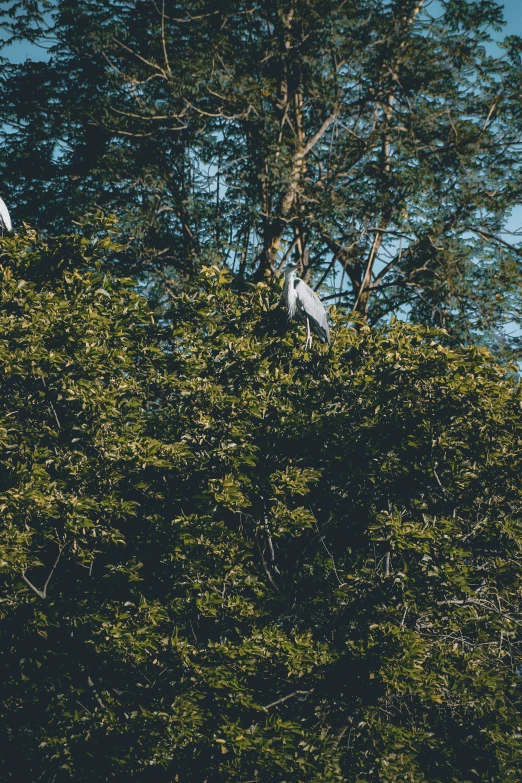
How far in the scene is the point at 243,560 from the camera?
20.4 feet

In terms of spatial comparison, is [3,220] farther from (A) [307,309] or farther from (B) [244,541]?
(B) [244,541]

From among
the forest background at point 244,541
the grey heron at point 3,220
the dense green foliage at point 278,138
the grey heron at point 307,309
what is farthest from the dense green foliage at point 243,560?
the dense green foliage at point 278,138

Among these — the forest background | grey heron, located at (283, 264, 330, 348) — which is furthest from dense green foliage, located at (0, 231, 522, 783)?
grey heron, located at (283, 264, 330, 348)

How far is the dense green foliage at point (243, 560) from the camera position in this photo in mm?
5691

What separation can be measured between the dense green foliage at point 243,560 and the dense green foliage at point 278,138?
495 centimetres

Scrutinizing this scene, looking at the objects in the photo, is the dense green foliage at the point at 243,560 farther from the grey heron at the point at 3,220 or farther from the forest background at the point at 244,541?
the grey heron at the point at 3,220

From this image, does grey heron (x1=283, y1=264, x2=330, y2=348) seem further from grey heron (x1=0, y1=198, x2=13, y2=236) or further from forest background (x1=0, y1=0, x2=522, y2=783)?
grey heron (x1=0, y1=198, x2=13, y2=236)

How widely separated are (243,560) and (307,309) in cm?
229

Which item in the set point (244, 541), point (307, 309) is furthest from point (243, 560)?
point (307, 309)

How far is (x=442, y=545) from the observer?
6.00 meters

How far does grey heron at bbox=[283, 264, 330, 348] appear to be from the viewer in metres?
7.38

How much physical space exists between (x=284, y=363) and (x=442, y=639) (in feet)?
8.41

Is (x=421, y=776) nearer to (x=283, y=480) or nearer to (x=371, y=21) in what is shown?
(x=283, y=480)

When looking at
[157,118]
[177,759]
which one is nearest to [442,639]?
[177,759]
